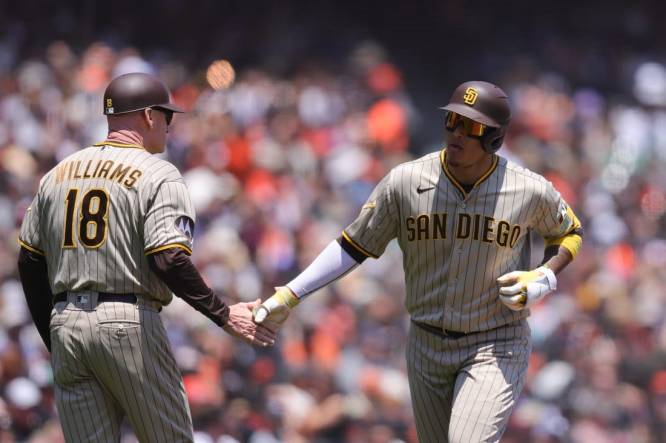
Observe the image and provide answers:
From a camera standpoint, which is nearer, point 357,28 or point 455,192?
point 455,192

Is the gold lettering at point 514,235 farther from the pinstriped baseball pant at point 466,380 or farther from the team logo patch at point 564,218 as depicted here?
the pinstriped baseball pant at point 466,380

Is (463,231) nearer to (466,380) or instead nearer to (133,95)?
(466,380)

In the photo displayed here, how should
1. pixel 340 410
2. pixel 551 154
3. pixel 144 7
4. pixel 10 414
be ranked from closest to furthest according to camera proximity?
pixel 10 414 → pixel 340 410 → pixel 551 154 → pixel 144 7

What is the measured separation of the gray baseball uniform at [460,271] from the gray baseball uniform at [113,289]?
3.52 ft

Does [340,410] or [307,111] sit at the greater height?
[307,111]

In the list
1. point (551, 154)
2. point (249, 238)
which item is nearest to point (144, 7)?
point (249, 238)

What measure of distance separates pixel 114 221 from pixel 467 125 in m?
1.60

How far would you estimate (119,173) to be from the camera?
16.1ft

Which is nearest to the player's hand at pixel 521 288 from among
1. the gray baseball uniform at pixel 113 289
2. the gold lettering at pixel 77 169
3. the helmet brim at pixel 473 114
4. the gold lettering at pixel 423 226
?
the gold lettering at pixel 423 226

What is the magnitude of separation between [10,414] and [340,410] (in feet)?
8.27

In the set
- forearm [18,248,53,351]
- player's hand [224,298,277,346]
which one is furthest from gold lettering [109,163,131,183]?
player's hand [224,298,277,346]

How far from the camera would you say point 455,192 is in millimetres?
5277

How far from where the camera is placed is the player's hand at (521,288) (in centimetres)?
508

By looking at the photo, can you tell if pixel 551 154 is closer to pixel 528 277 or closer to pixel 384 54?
pixel 384 54
